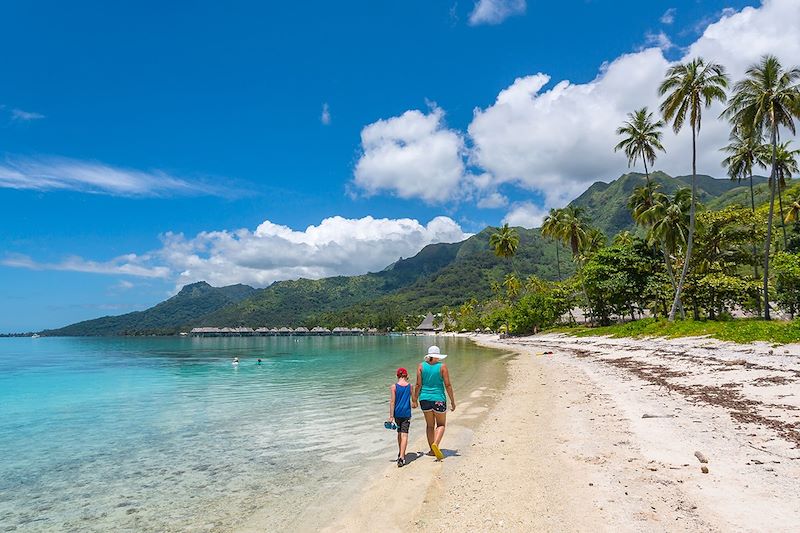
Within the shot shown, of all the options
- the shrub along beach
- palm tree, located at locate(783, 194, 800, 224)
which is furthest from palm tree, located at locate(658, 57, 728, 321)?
palm tree, located at locate(783, 194, 800, 224)

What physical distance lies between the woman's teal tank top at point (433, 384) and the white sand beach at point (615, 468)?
4.34 ft

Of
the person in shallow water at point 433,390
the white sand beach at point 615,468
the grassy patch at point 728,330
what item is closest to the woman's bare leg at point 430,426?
the person in shallow water at point 433,390

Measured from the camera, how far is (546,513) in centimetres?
607

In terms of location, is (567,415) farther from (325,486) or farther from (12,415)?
(12,415)

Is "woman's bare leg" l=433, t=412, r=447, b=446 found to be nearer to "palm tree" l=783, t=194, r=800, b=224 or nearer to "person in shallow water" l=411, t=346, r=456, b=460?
"person in shallow water" l=411, t=346, r=456, b=460

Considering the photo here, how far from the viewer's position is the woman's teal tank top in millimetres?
9281

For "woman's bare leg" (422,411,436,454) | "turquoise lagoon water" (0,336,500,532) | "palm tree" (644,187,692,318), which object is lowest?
"turquoise lagoon water" (0,336,500,532)

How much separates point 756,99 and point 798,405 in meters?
37.0

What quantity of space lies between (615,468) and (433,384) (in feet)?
11.7

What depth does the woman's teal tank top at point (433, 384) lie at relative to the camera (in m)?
9.28

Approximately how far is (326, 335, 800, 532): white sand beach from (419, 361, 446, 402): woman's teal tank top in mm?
1323

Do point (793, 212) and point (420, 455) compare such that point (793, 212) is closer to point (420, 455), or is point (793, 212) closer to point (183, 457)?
point (420, 455)

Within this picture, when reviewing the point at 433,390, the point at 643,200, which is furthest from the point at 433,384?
the point at 643,200

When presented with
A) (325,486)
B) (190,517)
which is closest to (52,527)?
(190,517)
